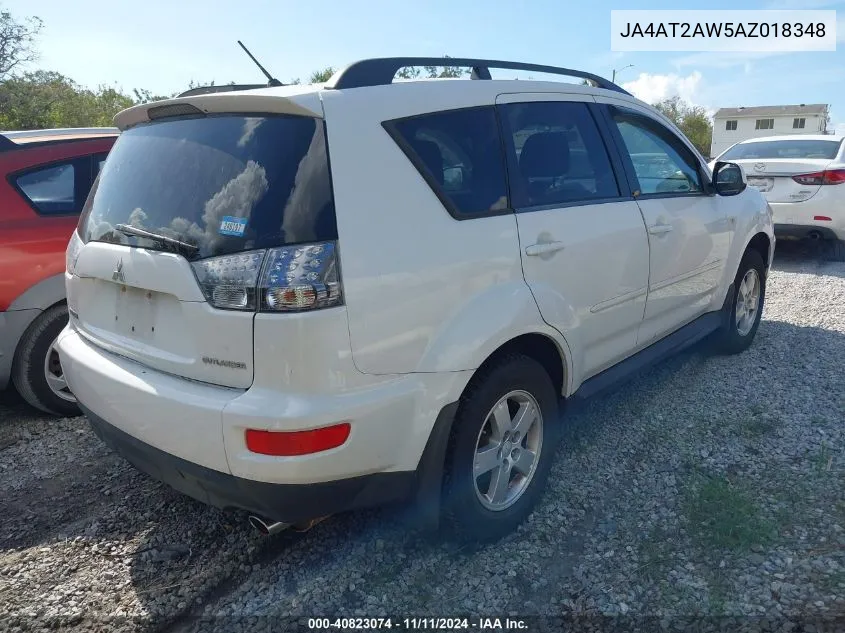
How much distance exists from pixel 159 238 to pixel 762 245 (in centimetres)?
443

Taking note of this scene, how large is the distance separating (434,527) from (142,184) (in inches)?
66.6

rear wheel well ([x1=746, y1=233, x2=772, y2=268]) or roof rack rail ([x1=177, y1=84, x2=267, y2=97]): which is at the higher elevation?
roof rack rail ([x1=177, y1=84, x2=267, y2=97])

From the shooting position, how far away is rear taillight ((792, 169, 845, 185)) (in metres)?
7.29

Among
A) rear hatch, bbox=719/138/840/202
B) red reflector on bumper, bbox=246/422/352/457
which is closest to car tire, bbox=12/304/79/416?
red reflector on bumper, bbox=246/422/352/457

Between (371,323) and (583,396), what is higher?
(371,323)

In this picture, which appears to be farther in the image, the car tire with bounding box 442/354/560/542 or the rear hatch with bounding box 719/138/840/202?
the rear hatch with bounding box 719/138/840/202

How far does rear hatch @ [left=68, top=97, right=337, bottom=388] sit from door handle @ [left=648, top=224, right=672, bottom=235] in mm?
2018

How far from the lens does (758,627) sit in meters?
2.22

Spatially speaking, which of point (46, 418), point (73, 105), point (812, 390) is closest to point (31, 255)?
point (46, 418)

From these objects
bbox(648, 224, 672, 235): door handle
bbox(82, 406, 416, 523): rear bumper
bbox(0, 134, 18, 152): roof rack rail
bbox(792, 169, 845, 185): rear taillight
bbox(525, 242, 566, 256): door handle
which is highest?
bbox(0, 134, 18, 152): roof rack rail

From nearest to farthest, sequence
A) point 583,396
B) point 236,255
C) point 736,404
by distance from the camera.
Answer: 1. point 236,255
2. point 583,396
3. point 736,404

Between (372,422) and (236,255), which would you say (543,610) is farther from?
(236,255)

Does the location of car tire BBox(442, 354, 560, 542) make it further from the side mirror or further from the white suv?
the side mirror

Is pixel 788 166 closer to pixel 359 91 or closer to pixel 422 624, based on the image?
pixel 359 91
